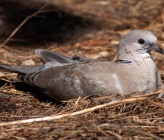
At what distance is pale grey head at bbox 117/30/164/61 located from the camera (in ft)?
16.4

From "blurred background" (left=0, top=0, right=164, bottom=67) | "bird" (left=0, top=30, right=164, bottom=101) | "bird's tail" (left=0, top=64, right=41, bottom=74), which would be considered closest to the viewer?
"bird" (left=0, top=30, right=164, bottom=101)

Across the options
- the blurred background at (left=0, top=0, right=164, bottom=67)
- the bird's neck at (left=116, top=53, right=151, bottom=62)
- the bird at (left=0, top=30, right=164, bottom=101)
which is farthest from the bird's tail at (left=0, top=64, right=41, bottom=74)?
Answer: the bird's neck at (left=116, top=53, right=151, bottom=62)

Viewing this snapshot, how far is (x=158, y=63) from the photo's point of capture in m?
6.23

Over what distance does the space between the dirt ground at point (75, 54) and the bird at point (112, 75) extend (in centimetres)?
13

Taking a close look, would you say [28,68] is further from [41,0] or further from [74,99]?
[41,0]

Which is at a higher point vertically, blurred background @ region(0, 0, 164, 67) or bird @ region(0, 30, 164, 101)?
blurred background @ region(0, 0, 164, 67)

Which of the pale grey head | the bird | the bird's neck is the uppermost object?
the pale grey head

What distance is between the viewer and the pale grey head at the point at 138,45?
16.4ft

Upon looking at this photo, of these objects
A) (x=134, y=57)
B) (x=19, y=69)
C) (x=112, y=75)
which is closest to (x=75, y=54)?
(x=19, y=69)

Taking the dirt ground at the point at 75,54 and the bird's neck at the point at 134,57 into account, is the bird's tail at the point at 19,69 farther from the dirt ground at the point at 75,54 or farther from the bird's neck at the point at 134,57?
the bird's neck at the point at 134,57

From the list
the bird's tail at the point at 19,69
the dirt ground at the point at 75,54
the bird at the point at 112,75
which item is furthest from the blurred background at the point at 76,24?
the bird at the point at 112,75

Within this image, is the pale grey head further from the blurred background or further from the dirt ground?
the blurred background

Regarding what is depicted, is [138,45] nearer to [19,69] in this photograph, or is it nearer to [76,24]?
[19,69]

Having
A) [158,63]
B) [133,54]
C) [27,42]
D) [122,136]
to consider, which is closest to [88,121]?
[122,136]
